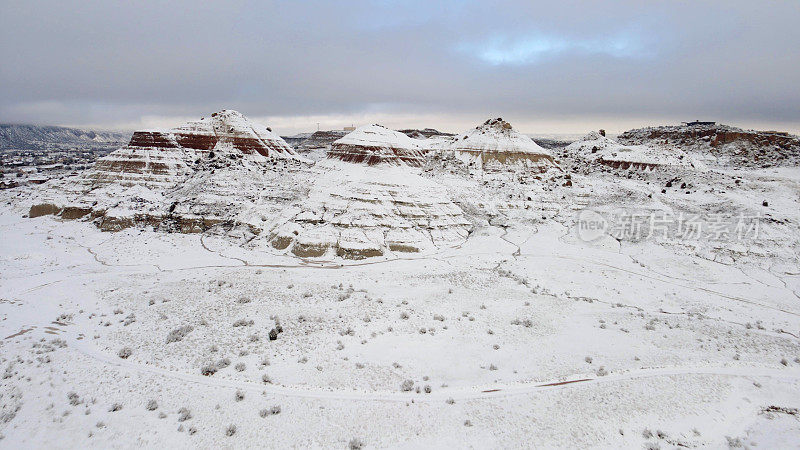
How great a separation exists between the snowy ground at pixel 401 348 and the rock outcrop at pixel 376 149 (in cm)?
2211

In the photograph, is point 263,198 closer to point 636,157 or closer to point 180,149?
point 180,149

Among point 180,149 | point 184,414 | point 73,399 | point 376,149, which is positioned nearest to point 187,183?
point 180,149

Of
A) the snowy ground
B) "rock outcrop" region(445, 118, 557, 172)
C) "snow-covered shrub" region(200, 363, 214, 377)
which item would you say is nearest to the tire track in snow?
the snowy ground

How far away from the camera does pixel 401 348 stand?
18.5m

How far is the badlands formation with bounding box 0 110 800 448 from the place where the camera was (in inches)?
524

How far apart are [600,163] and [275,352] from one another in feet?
229

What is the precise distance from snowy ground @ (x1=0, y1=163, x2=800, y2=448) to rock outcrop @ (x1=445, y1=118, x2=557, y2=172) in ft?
85.8

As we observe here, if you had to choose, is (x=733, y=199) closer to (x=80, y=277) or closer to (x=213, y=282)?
(x=213, y=282)

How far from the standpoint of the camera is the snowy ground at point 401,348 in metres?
12.9

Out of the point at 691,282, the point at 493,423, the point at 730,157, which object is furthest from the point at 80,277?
the point at 730,157

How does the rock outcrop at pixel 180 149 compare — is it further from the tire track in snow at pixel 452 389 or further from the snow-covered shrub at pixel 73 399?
the snow-covered shrub at pixel 73 399

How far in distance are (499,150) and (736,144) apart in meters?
57.9

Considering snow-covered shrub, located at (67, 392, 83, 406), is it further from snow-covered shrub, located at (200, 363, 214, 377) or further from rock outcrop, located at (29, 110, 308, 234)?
rock outcrop, located at (29, 110, 308, 234)

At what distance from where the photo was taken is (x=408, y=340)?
63.5 ft
